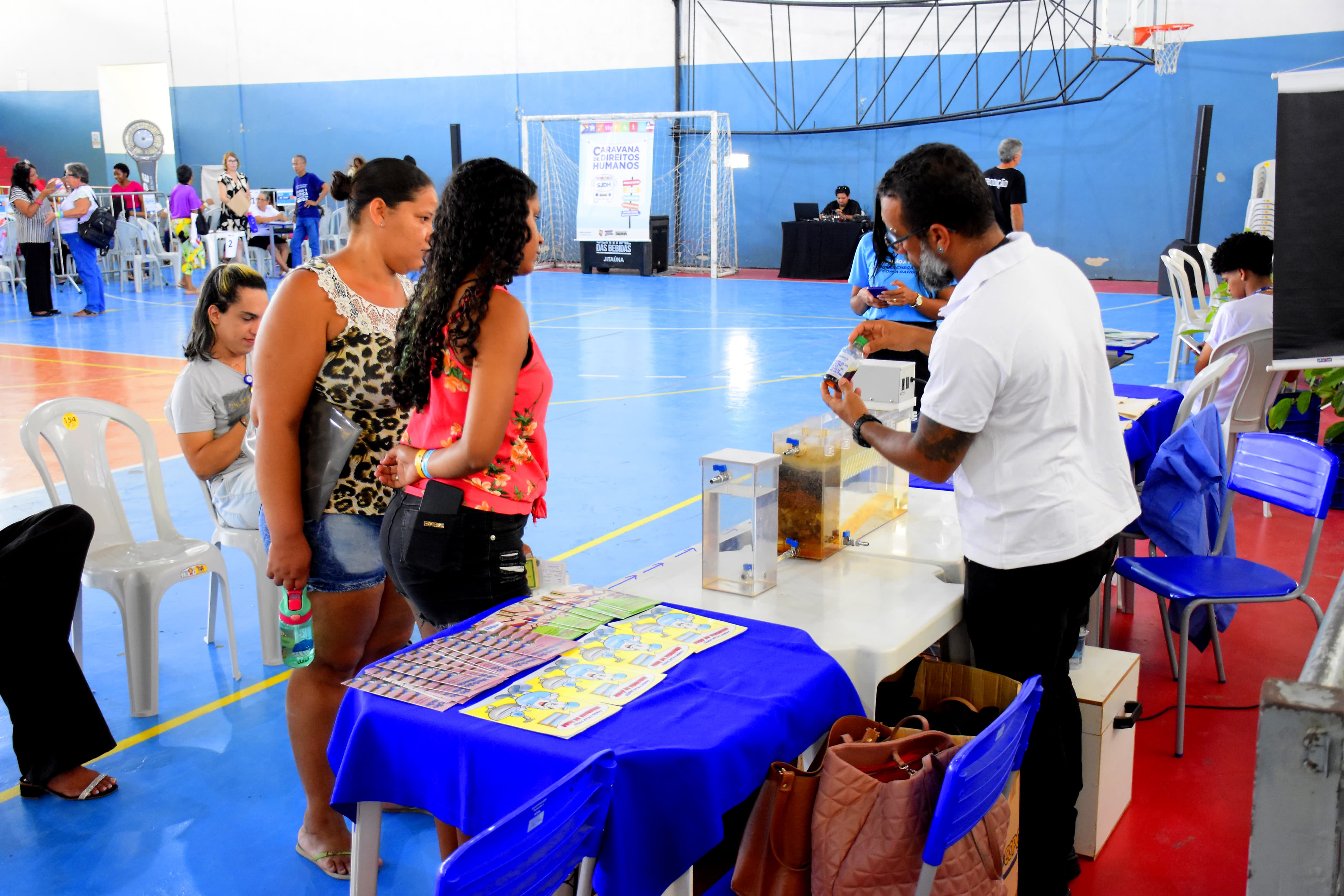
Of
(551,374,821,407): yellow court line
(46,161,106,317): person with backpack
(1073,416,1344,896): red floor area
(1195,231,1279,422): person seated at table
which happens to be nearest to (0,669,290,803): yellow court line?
(1073,416,1344,896): red floor area

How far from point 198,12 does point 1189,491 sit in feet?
69.6

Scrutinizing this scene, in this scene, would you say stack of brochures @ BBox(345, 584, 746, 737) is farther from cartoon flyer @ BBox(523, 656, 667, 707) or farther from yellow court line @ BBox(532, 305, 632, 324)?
yellow court line @ BBox(532, 305, 632, 324)

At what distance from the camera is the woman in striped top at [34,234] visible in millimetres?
11695

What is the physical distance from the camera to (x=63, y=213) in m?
12.1

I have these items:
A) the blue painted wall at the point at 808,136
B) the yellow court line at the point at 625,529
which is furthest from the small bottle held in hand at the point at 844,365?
the blue painted wall at the point at 808,136

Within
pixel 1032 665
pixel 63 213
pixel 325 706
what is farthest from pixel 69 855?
pixel 63 213

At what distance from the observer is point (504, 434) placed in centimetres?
197

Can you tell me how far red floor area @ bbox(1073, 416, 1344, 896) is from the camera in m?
2.40

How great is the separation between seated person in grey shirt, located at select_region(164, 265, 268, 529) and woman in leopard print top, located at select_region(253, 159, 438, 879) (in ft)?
3.48

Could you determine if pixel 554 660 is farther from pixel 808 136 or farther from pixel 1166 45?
pixel 808 136

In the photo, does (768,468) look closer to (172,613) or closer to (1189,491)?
(1189,491)

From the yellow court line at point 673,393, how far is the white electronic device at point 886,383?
4.57 meters

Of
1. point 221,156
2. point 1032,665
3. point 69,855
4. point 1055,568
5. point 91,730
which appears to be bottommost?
point 69,855

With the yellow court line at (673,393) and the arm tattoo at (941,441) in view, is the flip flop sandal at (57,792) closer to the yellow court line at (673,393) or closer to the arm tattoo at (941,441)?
the arm tattoo at (941,441)
